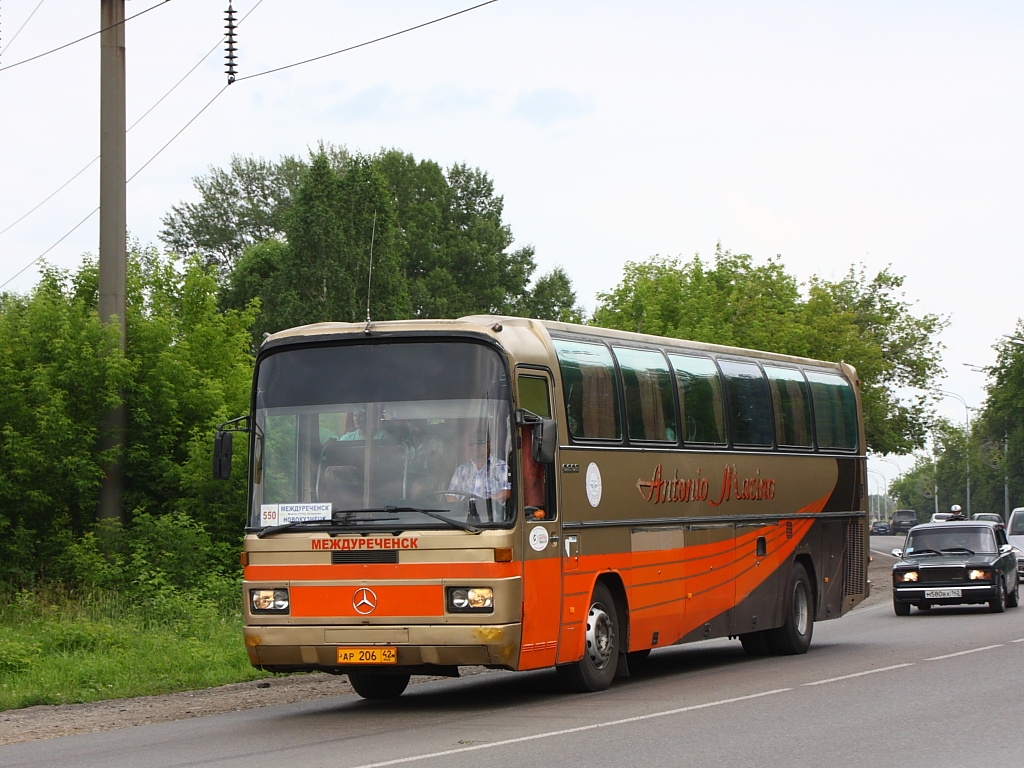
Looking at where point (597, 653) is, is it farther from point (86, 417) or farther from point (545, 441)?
point (86, 417)

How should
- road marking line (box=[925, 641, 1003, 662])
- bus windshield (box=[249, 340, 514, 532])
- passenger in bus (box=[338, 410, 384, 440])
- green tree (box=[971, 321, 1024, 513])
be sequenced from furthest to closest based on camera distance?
green tree (box=[971, 321, 1024, 513]) → road marking line (box=[925, 641, 1003, 662]) → passenger in bus (box=[338, 410, 384, 440]) → bus windshield (box=[249, 340, 514, 532])

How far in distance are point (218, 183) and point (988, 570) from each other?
60.5 m

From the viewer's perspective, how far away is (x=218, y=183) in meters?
79.4

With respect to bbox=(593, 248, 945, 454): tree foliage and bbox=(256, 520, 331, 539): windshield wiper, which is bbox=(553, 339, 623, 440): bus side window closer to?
bbox=(256, 520, 331, 539): windshield wiper

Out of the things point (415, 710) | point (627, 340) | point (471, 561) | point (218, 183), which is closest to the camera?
point (471, 561)

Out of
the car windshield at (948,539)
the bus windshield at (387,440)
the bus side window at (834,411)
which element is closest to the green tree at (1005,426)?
the car windshield at (948,539)

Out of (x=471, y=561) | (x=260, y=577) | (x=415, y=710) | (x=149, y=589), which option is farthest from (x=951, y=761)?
(x=149, y=589)

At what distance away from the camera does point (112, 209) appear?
2298cm

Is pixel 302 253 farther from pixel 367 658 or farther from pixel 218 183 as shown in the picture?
pixel 367 658

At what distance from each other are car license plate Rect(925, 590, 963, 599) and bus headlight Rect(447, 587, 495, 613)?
15628mm

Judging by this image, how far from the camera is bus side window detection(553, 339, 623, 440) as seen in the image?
13930mm

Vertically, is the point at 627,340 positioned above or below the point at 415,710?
above

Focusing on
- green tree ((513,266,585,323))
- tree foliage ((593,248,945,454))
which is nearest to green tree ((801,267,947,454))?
tree foliage ((593,248,945,454))

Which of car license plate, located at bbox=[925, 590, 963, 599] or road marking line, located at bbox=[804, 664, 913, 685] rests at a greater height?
car license plate, located at bbox=[925, 590, 963, 599]
